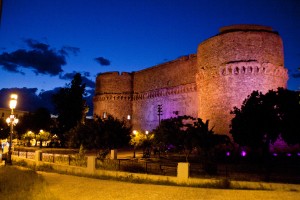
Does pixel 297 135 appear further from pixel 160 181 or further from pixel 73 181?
pixel 73 181

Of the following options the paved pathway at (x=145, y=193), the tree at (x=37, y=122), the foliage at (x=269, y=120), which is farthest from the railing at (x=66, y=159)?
the tree at (x=37, y=122)

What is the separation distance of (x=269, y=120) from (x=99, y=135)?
419 inches

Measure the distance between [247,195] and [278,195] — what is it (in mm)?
874

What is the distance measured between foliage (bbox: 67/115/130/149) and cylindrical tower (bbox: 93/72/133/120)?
70.4 feet

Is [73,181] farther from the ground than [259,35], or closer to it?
closer to it

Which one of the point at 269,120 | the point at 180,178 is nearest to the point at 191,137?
the point at 269,120

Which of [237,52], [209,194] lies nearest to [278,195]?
[209,194]

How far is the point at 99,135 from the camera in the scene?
72.1 ft

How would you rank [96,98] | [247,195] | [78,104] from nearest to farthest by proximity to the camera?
[247,195]
[78,104]
[96,98]

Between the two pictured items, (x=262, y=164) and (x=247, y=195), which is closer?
(x=247, y=195)

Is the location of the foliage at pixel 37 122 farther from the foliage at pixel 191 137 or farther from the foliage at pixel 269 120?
the foliage at pixel 269 120

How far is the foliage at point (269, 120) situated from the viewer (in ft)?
69.3

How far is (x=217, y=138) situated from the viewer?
726 inches

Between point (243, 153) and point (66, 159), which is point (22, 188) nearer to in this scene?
point (66, 159)
